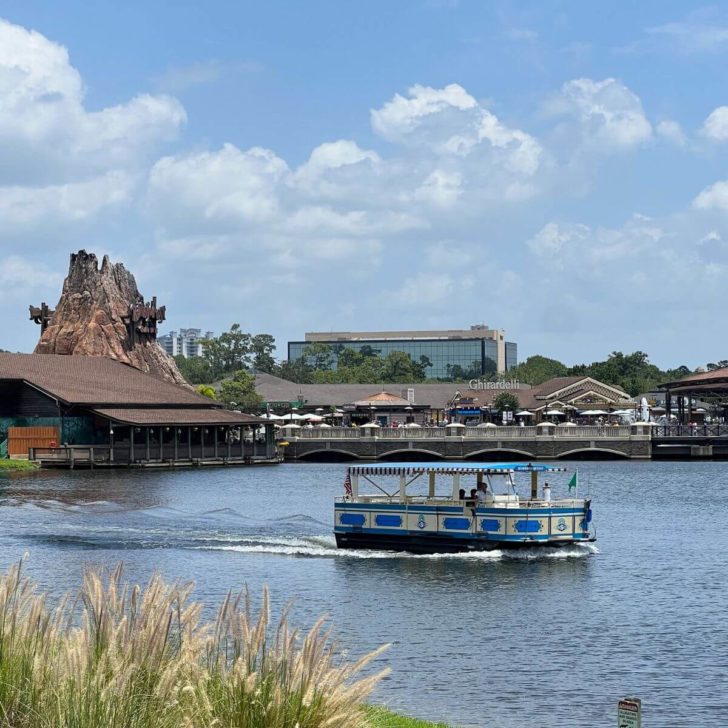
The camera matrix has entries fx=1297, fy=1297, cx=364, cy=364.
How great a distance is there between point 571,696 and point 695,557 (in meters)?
22.7

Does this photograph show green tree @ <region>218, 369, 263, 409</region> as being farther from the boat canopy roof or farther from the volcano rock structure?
the boat canopy roof

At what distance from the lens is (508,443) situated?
112 metres

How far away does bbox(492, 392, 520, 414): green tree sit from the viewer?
563 feet

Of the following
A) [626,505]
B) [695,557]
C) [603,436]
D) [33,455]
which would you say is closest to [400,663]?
[695,557]

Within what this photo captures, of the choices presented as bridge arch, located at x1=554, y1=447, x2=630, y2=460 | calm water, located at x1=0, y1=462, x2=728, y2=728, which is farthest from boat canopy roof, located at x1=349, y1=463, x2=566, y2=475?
bridge arch, located at x1=554, y1=447, x2=630, y2=460

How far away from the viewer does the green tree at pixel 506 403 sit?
17150 cm

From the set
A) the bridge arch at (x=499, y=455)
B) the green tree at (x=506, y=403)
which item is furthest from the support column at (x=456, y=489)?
the green tree at (x=506, y=403)

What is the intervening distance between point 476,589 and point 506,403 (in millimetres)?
136570

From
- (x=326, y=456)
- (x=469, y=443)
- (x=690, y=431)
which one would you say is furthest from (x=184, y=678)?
(x=326, y=456)

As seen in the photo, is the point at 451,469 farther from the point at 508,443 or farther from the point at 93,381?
the point at 508,443

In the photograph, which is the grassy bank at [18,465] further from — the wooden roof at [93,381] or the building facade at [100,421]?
the wooden roof at [93,381]

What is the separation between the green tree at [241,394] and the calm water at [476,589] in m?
87.8

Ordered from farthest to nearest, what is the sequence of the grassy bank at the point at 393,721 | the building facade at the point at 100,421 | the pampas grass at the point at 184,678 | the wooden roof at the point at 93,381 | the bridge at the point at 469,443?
1. the bridge at the point at 469,443
2. the wooden roof at the point at 93,381
3. the building facade at the point at 100,421
4. the grassy bank at the point at 393,721
5. the pampas grass at the point at 184,678

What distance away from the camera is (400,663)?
2644cm
